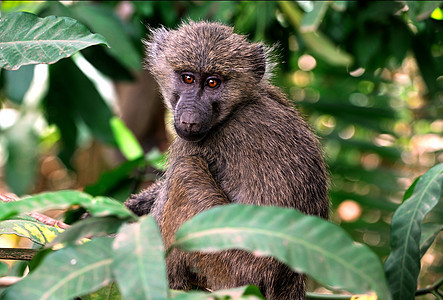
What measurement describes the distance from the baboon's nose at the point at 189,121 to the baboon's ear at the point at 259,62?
721 millimetres

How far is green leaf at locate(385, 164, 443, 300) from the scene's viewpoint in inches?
106

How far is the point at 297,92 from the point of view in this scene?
896 centimetres

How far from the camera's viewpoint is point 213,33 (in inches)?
179

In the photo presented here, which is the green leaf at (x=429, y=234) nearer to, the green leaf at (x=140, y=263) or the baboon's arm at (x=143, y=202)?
the green leaf at (x=140, y=263)

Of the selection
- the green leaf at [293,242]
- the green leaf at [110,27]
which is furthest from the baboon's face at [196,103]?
the green leaf at [293,242]

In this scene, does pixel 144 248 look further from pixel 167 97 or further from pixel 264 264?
pixel 167 97

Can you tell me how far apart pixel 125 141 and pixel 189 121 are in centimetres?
235

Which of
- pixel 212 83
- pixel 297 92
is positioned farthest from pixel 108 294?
pixel 297 92

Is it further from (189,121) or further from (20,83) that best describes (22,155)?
(189,121)

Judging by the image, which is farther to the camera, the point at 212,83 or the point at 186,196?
the point at 212,83

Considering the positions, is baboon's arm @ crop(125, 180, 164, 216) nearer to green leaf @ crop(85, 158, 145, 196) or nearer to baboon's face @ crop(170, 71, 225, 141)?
green leaf @ crop(85, 158, 145, 196)

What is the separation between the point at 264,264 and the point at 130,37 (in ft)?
12.0

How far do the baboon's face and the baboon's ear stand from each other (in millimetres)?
328

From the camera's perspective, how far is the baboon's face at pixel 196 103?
4.19 meters
